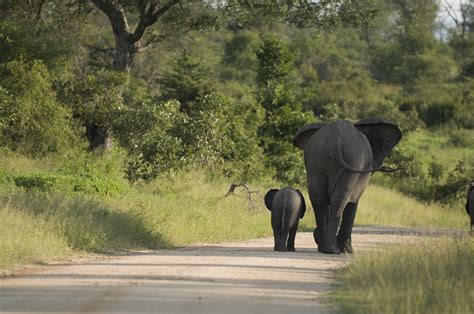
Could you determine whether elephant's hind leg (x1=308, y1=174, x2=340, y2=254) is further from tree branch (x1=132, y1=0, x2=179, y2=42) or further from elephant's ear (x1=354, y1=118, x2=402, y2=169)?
tree branch (x1=132, y1=0, x2=179, y2=42)

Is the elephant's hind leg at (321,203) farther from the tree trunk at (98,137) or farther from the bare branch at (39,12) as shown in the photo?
the bare branch at (39,12)

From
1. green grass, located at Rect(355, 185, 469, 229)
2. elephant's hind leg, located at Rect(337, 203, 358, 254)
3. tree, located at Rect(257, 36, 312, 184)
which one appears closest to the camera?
elephant's hind leg, located at Rect(337, 203, 358, 254)

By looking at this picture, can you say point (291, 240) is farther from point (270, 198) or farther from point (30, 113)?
point (30, 113)

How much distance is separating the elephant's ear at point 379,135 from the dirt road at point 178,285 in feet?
8.22

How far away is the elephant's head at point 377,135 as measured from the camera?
55.3 feet

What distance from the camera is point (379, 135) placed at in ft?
55.5

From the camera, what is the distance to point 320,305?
A: 9.80m

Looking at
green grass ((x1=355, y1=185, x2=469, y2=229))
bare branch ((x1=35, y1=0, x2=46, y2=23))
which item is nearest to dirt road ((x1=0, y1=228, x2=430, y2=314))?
green grass ((x1=355, y1=185, x2=469, y2=229))

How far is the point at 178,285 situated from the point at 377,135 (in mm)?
6979

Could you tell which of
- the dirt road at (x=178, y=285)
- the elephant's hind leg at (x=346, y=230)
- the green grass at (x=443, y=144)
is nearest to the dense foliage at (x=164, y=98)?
the green grass at (x=443, y=144)

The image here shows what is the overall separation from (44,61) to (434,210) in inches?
492

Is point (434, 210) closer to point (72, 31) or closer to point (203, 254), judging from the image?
point (72, 31)

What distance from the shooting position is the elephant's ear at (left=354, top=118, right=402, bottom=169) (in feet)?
55.3

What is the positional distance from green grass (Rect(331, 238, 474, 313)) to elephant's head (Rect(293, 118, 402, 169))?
3062 mm
